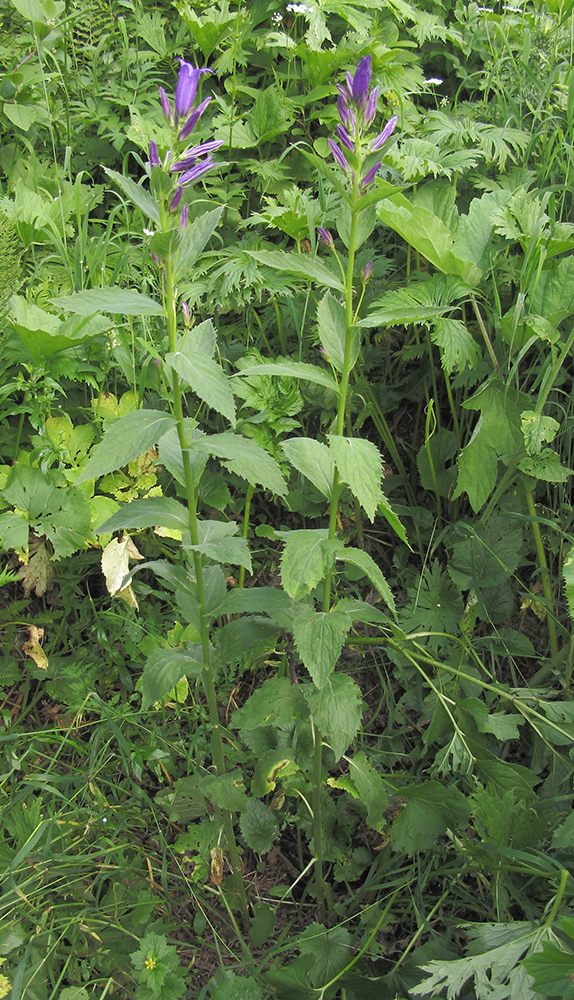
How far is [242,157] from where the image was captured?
2814mm

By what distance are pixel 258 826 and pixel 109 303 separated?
1.31m

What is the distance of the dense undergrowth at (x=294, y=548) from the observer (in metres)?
1.32

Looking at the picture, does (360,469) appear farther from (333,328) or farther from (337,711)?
(337,711)

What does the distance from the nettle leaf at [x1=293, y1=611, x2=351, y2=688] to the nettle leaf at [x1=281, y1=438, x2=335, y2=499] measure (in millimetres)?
253

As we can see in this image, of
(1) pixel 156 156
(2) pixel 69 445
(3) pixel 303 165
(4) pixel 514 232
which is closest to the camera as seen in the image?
(1) pixel 156 156

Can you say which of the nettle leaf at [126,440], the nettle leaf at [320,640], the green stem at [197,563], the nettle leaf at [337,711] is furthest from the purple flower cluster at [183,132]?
the nettle leaf at [337,711]

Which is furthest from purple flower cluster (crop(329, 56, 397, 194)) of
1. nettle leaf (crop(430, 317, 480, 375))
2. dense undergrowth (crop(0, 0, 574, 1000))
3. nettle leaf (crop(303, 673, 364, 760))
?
nettle leaf (crop(303, 673, 364, 760))

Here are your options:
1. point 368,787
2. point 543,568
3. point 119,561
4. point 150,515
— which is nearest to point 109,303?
point 150,515

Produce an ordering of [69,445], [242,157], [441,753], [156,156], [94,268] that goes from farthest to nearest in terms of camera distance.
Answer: [242,157]
[94,268]
[69,445]
[441,753]
[156,156]

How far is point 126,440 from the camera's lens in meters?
1.14

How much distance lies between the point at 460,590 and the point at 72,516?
1.14 m

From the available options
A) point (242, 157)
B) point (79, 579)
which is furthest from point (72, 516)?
point (242, 157)

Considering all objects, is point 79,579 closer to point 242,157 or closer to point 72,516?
point 72,516

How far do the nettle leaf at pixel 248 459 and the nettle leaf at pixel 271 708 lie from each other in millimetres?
502
